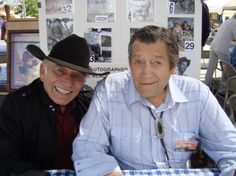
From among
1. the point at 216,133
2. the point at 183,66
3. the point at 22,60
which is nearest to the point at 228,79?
the point at 183,66

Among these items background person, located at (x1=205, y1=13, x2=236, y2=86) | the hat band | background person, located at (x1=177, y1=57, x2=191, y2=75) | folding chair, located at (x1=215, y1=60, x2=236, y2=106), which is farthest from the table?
background person, located at (x1=205, y1=13, x2=236, y2=86)

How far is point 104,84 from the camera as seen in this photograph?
5.96 ft

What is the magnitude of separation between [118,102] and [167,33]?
396 millimetres

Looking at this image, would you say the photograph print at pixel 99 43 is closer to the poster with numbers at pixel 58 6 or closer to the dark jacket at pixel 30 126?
the poster with numbers at pixel 58 6

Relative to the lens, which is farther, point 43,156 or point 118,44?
point 118,44

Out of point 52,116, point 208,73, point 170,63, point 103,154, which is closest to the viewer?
point 103,154

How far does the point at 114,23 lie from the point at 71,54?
2.82 ft

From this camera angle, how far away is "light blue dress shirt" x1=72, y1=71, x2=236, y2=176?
169 centimetres

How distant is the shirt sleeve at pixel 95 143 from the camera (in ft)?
5.04

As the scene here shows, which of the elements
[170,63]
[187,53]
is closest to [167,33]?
[170,63]

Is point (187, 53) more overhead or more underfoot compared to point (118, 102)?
more overhead

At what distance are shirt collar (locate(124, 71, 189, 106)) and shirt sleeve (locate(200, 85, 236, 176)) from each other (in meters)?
0.11

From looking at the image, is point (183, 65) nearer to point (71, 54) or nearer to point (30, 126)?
point (71, 54)

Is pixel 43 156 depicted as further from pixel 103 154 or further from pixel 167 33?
pixel 167 33
